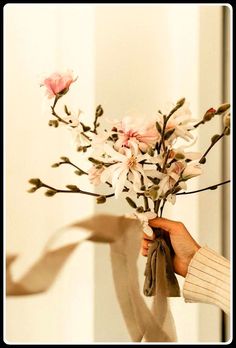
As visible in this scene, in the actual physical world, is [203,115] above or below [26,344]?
above

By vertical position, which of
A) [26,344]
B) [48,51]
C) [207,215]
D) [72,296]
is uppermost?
[48,51]

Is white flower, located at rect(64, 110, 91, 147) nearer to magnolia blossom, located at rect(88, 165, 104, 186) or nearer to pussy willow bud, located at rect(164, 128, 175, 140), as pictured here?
magnolia blossom, located at rect(88, 165, 104, 186)

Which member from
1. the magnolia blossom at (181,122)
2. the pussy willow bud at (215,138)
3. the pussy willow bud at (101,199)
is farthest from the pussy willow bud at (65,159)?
the pussy willow bud at (215,138)

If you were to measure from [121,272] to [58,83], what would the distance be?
1.41ft

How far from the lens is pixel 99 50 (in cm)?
86

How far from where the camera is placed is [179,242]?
848 mm

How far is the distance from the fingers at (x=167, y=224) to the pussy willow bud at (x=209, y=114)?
231 mm

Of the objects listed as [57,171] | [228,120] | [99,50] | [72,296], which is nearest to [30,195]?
[57,171]

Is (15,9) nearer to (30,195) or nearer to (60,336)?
(30,195)

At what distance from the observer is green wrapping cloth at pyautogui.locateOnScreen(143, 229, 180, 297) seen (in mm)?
844

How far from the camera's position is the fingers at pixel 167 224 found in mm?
846

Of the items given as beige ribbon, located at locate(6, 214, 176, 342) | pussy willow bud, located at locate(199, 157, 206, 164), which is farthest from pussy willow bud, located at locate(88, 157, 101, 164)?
pussy willow bud, located at locate(199, 157, 206, 164)

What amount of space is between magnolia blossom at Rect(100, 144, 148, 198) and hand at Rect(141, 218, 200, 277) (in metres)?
0.10

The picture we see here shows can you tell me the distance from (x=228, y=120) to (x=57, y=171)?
15.1 inches
